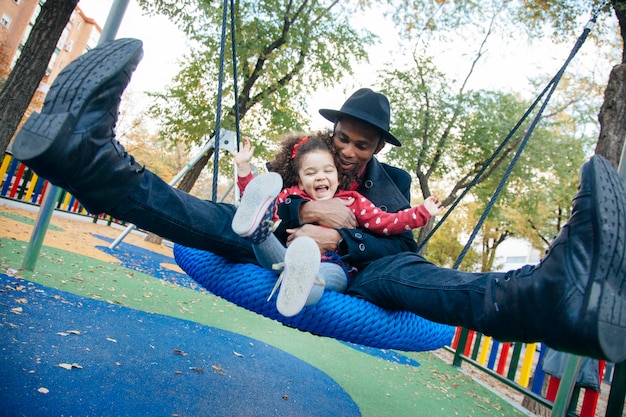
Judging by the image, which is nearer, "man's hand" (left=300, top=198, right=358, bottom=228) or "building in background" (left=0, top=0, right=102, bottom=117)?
"man's hand" (left=300, top=198, right=358, bottom=228)

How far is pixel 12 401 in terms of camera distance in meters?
1.48

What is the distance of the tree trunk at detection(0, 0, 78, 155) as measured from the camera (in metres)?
3.39

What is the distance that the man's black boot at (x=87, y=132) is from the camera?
0.92 m

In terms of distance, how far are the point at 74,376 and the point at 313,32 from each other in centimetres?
818

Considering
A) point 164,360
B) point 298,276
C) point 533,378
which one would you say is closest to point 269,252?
point 298,276

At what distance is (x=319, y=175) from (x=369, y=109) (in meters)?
0.44

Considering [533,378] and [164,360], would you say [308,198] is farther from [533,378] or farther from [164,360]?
[533,378]

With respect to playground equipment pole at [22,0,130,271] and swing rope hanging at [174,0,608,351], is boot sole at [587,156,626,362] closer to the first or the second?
swing rope hanging at [174,0,608,351]

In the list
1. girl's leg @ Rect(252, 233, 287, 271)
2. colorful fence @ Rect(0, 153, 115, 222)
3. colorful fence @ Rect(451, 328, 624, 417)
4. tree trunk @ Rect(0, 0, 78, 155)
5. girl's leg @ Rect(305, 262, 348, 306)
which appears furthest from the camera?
colorful fence @ Rect(0, 153, 115, 222)

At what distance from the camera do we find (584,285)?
3.05 ft

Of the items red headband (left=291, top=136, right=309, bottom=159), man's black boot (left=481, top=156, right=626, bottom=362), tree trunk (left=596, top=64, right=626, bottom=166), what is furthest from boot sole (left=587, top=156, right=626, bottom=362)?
tree trunk (left=596, top=64, right=626, bottom=166)

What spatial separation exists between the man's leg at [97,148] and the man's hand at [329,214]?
674 millimetres

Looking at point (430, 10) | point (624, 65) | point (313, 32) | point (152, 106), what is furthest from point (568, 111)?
point (152, 106)

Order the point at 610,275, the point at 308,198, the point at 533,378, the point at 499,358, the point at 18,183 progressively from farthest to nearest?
1. the point at 18,183
2. the point at 499,358
3. the point at 533,378
4. the point at 308,198
5. the point at 610,275
